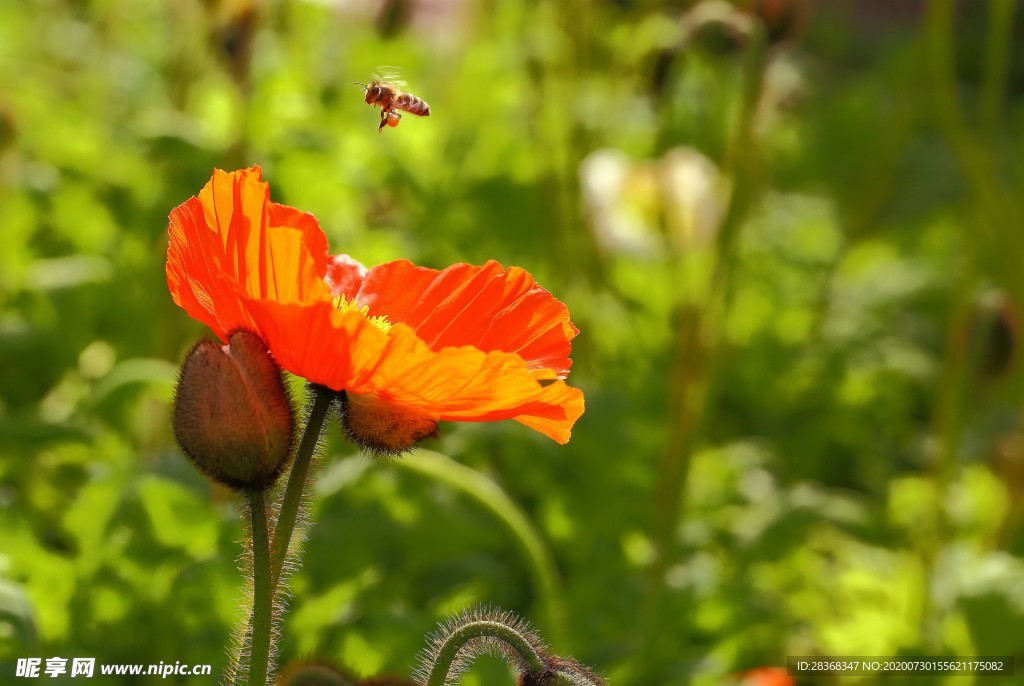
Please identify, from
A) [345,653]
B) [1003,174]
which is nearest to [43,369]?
[345,653]

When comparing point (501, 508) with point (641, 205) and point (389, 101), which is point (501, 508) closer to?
point (389, 101)

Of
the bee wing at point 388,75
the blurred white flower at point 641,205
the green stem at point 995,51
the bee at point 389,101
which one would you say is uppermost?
the blurred white flower at point 641,205

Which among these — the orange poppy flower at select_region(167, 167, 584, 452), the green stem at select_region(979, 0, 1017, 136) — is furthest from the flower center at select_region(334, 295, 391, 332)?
the green stem at select_region(979, 0, 1017, 136)

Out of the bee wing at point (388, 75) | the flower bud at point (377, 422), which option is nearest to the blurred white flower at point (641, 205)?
the bee wing at point (388, 75)

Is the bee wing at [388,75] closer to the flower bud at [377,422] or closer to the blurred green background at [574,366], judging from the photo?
the flower bud at [377,422]

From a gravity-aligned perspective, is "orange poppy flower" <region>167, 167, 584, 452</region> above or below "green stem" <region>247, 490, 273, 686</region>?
above

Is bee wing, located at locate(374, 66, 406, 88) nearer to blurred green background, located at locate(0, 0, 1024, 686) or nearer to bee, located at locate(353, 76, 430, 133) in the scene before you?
bee, located at locate(353, 76, 430, 133)
